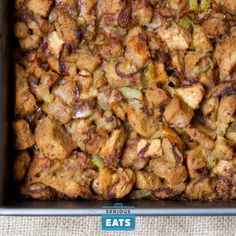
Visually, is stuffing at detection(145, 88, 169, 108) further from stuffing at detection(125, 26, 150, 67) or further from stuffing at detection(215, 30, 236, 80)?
stuffing at detection(215, 30, 236, 80)

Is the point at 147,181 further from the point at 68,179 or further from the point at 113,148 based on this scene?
the point at 68,179

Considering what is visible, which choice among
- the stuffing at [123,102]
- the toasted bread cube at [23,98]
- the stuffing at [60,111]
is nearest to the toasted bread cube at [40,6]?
the stuffing at [123,102]

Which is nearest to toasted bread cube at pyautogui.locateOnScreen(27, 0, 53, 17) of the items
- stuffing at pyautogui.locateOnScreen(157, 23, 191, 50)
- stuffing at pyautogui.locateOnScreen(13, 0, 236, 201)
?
stuffing at pyautogui.locateOnScreen(13, 0, 236, 201)

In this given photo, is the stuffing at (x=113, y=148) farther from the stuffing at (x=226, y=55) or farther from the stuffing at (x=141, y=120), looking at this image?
the stuffing at (x=226, y=55)

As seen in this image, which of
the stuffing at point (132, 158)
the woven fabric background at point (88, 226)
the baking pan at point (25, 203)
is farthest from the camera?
the woven fabric background at point (88, 226)

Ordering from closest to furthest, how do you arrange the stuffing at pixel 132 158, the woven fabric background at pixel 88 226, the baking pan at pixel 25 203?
the baking pan at pixel 25 203, the stuffing at pixel 132 158, the woven fabric background at pixel 88 226

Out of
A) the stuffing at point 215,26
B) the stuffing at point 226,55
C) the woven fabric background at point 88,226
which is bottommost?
the woven fabric background at point 88,226
